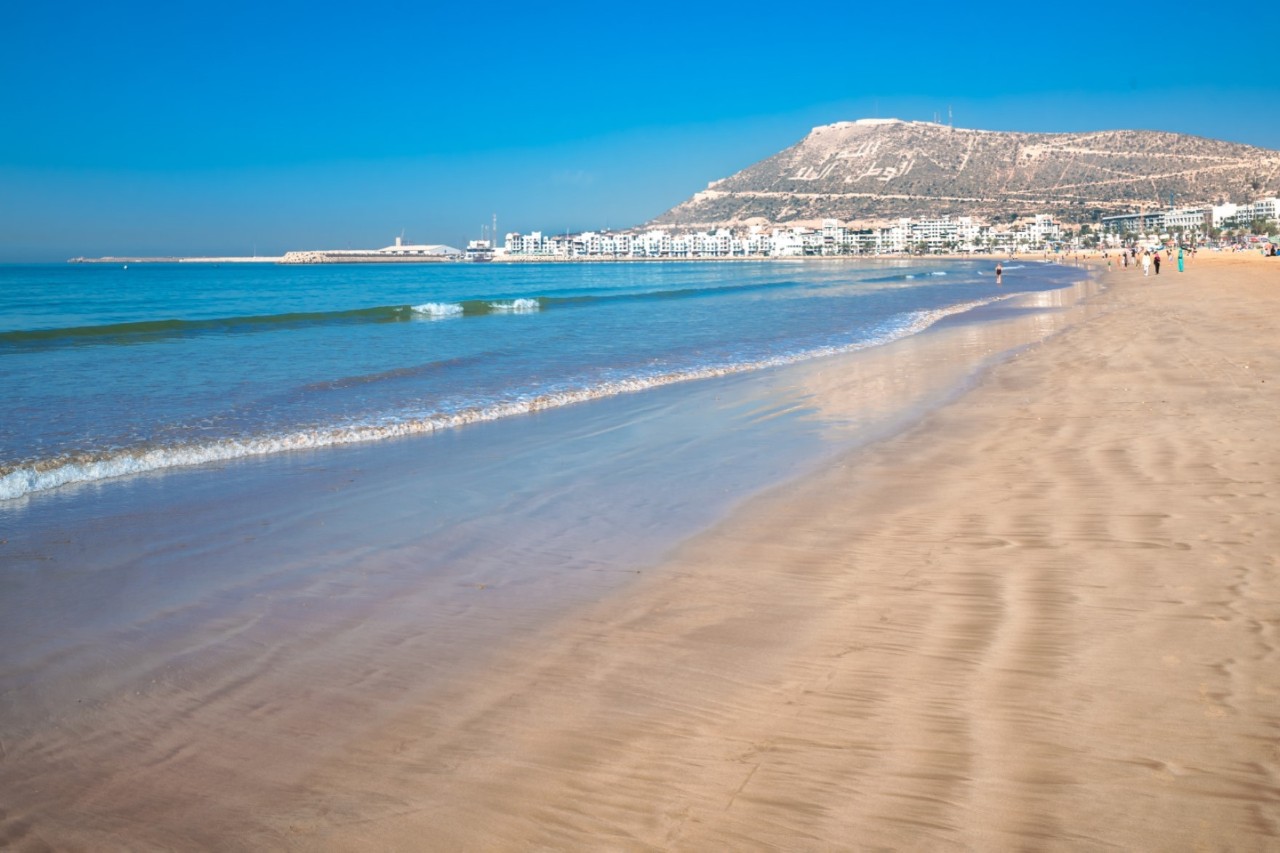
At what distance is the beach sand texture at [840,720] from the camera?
2334mm

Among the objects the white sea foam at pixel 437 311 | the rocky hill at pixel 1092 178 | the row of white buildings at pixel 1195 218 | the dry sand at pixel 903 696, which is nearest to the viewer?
the dry sand at pixel 903 696

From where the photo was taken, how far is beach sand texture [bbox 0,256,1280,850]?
7.66ft

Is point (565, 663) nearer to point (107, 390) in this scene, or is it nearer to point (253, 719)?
point (253, 719)

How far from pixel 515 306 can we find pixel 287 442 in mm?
31943

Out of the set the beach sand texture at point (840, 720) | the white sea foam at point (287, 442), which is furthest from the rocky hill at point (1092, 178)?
the beach sand texture at point (840, 720)

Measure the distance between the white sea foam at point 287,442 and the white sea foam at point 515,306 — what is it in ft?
77.0

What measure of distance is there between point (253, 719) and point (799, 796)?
1.88m

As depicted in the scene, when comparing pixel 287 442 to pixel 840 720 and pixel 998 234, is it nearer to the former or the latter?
pixel 840 720

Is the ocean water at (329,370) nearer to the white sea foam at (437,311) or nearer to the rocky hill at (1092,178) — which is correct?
the white sea foam at (437,311)

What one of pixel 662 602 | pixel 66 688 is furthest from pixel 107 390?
pixel 662 602

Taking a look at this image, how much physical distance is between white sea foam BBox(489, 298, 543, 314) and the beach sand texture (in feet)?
104

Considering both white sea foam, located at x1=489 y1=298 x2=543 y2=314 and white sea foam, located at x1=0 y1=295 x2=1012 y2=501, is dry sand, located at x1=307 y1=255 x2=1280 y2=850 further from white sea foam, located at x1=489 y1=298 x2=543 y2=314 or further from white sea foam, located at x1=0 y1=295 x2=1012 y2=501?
white sea foam, located at x1=489 y1=298 x2=543 y2=314

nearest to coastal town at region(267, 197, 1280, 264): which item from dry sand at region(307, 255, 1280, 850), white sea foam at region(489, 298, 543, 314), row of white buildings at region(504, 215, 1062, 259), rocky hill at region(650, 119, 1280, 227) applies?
row of white buildings at region(504, 215, 1062, 259)

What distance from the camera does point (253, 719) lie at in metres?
3.04
